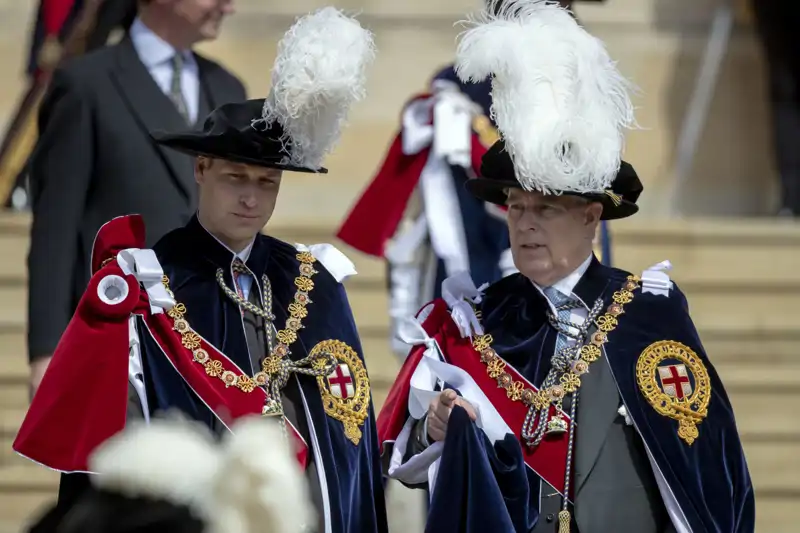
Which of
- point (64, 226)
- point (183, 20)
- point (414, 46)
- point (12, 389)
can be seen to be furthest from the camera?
point (414, 46)

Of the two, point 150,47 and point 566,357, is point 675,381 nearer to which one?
point 566,357

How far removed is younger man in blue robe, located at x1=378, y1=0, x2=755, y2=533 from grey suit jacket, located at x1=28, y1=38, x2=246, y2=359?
1.14 metres

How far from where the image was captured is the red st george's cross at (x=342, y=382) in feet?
14.2

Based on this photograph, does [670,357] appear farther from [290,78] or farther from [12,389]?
[12,389]

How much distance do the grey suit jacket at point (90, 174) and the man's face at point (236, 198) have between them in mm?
963

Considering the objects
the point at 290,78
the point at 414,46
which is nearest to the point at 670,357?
the point at 290,78

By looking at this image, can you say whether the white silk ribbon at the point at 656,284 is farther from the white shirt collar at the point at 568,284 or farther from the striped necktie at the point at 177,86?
the striped necktie at the point at 177,86

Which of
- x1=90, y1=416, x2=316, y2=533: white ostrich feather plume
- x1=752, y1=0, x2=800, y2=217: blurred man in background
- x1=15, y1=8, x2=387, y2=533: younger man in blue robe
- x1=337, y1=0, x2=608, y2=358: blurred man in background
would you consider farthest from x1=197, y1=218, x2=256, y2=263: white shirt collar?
x1=752, y1=0, x2=800, y2=217: blurred man in background

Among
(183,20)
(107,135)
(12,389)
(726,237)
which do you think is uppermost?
(183,20)

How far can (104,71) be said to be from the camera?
5.36 m

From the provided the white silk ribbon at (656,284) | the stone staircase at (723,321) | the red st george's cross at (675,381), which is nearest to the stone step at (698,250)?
the stone staircase at (723,321)

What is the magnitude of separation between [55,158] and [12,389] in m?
3.09

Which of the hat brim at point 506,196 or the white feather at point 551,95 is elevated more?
the white feather at point 551,95

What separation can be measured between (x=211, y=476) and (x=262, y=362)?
1.74 m
